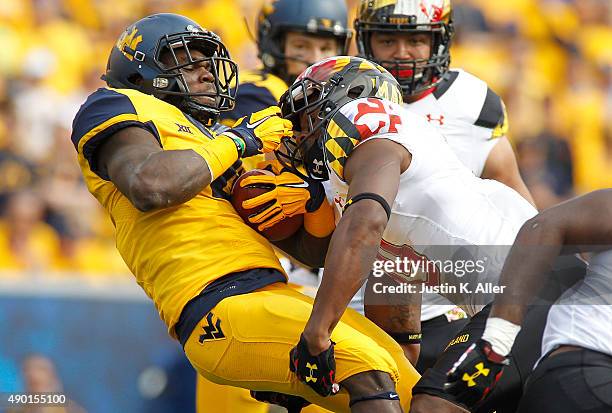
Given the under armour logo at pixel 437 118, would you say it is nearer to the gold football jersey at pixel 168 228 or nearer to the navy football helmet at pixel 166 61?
the navy football helmet at pixel 166 61

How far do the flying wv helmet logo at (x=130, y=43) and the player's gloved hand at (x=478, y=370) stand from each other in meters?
1.89

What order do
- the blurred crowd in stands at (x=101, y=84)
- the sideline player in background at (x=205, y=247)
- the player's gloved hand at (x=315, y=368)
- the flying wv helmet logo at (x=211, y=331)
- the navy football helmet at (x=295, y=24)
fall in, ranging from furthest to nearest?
the blurred crowd in stands at (x=101, y=84) < the navy football helmet at (x=295, y=24) < the flying wv helmet logo at (x=211, y=331) < the sideline player in background at (x=205, y=247) < the player's gloved hand at (x=315, y=368)

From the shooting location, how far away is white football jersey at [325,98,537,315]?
3551 mm

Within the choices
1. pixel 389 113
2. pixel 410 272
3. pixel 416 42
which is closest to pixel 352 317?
pixel 410 272

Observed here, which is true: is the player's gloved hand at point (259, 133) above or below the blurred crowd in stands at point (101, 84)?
above

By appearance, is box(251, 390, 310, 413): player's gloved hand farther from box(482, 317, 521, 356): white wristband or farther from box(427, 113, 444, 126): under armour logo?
box(427, 113, 444, 126): under armour logo

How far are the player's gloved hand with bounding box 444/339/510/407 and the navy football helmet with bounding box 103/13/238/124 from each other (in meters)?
1.60

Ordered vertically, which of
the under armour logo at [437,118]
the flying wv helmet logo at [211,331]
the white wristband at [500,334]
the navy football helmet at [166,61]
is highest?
the navy football helmet at [166,61]

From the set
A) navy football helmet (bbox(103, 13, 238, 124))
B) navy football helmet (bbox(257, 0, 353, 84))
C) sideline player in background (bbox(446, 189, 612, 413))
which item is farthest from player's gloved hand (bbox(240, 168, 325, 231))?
navy football helmet (bbox(257, 0, 353, 84))

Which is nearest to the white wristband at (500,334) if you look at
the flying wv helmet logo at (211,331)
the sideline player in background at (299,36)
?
the flying wv helmet logo at (211,331)

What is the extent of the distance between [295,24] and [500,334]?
10.2 ft

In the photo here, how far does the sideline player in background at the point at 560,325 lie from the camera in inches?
122

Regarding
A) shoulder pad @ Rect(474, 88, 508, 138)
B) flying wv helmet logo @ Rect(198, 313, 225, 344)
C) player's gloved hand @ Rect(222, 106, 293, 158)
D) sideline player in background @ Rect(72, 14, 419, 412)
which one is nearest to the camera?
sideline player in background @ Rect(72, 14, 419, 412)

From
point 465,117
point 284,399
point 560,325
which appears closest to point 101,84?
point 465,117
